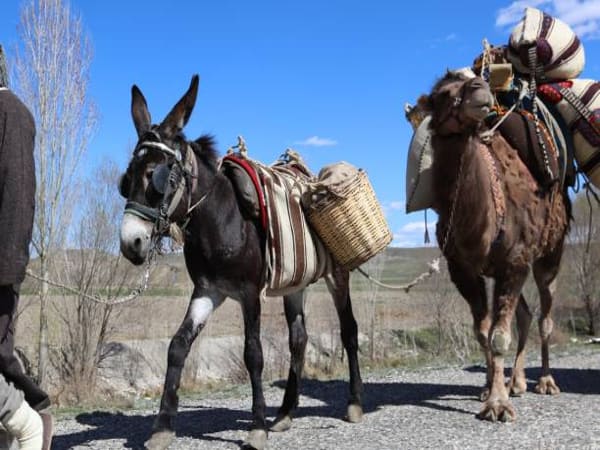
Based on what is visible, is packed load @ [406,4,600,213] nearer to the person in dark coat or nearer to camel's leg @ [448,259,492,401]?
camel's leg @ [448,259,492,401]

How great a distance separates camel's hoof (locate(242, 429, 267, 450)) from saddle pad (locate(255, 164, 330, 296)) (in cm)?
122

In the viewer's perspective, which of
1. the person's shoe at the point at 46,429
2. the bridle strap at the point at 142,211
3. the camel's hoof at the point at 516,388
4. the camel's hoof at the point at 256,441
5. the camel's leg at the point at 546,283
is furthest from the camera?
the camel's leg at the point at 546,283

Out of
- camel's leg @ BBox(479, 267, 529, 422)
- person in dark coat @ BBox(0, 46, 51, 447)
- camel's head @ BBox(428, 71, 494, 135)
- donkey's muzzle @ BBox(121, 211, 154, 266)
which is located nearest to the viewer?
person in dark coat @ BBox(0, 46, 51, 447)

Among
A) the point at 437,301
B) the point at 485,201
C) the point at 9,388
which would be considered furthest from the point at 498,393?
the point at 437,301

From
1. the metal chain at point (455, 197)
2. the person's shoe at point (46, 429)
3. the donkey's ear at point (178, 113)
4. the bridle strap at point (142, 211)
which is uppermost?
the donkey's ear at point (178, 113)

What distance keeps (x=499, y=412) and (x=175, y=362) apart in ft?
9.86

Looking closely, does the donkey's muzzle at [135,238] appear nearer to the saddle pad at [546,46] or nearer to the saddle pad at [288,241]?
the saddle pad at [288,241]

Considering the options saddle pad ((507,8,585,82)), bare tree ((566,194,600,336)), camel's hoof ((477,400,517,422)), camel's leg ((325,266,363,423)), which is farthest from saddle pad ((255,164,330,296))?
bare tree ((566,194,600,336))

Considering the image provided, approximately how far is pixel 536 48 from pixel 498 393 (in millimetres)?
3657

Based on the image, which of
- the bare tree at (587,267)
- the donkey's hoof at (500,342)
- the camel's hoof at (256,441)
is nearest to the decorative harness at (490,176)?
the donkey's hoof at (500,342)

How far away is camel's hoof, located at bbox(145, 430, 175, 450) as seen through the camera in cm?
500

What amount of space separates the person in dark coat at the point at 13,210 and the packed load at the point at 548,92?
4131 mm

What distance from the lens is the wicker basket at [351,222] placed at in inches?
238

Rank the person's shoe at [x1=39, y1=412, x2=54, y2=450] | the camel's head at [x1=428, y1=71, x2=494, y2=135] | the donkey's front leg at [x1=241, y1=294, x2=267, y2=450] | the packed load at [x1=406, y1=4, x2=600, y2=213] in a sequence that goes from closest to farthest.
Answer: the person's shoe at [x1=39, y1=412, x2=54, y2=450] → the donkey's front leg at [x1=241, y1=294, x2=267, y2=450] → the camel's head at [x1=428, y1=71, x2=494, y2=135] → the packed load at [x1=406, y1=4, x2=600, y2=213]
